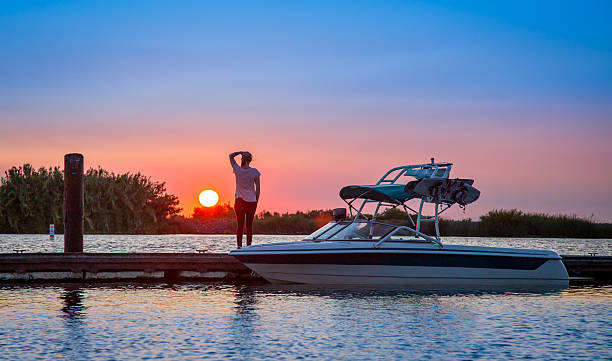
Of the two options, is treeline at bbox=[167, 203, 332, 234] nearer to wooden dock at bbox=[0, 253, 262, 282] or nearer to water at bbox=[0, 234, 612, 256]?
water at bbox=[0, 234, 612, 256]

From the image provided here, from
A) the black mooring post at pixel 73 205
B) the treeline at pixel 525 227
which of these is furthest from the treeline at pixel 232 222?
the black mooring post at pixel 73 205

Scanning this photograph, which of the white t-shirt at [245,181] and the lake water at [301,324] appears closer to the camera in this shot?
the lake water at [301,324]

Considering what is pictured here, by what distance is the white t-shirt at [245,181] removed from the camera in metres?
15.1

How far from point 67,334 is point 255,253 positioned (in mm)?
6160

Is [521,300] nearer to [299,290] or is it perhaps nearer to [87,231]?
[299,290]

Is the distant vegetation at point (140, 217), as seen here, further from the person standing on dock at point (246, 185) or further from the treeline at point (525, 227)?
the person standing on dock at point (246, 185)

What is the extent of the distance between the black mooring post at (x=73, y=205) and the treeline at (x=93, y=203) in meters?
48.3

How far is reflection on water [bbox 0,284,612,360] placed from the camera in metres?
8.38

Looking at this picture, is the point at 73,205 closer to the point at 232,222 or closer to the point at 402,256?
the point at 402,256

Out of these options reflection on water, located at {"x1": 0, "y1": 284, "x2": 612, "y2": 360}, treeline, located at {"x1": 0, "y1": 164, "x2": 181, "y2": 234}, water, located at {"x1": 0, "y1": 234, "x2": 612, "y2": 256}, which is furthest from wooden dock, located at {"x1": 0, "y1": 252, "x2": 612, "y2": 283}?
treeline, located at {"x1": 0, "y1": 164, "x2": 181, "y2": 234}

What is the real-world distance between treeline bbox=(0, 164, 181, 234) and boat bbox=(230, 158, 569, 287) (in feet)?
173

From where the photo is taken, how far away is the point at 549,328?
33.7 ft

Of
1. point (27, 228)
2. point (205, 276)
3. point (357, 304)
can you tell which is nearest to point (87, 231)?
point (27, 228)

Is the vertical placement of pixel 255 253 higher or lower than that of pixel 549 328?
higher
